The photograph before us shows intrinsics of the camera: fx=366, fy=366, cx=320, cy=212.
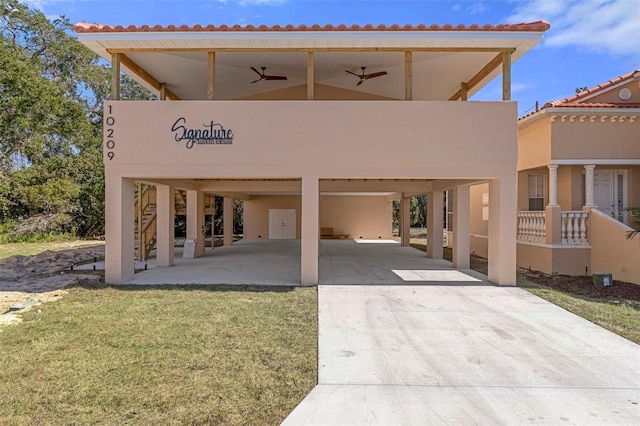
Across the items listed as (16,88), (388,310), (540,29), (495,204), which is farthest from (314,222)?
(16,88)

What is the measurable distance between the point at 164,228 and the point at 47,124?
14.9 meters

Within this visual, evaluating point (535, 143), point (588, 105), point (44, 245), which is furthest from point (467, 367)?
point (44, 245)

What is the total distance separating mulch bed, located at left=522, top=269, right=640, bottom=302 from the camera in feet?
28.9

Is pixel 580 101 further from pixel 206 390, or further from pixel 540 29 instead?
pixel 206 390

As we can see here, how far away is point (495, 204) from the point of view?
899 cm

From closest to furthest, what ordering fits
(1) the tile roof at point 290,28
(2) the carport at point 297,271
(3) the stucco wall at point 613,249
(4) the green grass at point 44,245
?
(1) the tile roof at point 290,28, (2) the carport at point 297,271, (3) the stucco wall at point 613,249, (4) the green grass at point 44,245

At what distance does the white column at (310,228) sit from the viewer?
28.9 ft

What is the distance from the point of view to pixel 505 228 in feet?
28.9

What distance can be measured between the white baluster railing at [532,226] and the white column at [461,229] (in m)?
2.44

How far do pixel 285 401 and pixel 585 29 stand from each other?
13.1 meters

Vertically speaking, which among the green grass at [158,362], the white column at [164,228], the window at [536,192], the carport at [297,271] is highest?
the window at [536,192]

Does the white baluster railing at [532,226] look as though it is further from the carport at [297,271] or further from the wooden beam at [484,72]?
the wooden beam at [484,72]

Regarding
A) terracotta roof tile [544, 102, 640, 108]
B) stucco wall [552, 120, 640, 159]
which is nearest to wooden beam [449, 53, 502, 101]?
terracotta roof tile [544, 102, 640, 108]

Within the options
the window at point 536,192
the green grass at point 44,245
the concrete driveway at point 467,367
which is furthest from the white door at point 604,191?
the green grass at point 44,245
